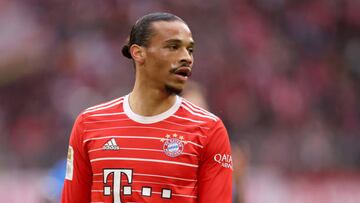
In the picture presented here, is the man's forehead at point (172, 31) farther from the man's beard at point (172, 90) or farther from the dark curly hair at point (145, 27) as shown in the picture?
the man's beard at point (172, 90)

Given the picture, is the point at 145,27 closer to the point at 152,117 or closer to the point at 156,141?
the point at 152,117

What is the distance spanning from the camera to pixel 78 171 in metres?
4.73

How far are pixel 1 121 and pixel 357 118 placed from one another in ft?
15.7

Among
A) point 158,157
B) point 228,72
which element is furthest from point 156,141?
point 228,72

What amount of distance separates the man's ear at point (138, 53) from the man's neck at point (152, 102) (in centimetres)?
13

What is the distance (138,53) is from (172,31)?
215mm

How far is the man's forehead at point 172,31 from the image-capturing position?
4570 mm

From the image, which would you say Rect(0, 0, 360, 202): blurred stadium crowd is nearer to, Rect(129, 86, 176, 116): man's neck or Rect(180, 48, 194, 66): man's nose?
Rect(129, 86, 176, 116): man's neck

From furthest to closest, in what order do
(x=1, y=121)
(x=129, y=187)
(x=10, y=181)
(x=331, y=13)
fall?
(x=331, y=13) < (x=1, y=121) < (x=10, y=181) < (x=129, y=187)

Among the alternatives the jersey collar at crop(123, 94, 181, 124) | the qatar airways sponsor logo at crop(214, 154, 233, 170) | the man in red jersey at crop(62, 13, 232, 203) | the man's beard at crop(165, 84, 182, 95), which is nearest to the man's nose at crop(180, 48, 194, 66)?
the man in red jersey at crop(62, 13, 232, 203)

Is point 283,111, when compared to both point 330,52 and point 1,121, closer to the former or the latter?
point 330,52

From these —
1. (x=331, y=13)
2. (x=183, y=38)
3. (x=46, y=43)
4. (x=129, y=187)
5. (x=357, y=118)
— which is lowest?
(x=129, y=187)

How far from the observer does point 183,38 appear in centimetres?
457

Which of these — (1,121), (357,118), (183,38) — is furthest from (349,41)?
(183,38)
